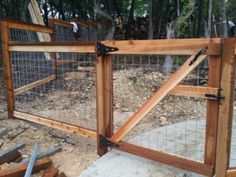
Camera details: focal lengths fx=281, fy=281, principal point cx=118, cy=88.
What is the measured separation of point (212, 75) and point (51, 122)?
8.31 feet

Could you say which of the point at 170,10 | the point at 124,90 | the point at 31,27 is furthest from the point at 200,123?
the point at 170,10

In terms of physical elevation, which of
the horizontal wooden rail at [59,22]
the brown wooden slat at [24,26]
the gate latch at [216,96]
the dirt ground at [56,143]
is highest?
the horizontal wooden rail at [59,22]

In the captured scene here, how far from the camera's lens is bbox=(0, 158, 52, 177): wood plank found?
112 inches

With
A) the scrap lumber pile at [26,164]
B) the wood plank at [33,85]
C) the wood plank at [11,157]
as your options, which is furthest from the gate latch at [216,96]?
the wood plank at [33,85]

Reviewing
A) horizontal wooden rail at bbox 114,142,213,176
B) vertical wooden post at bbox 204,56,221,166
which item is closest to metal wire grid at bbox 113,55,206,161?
horizontal wooden rail at bbox 114,142,213,176

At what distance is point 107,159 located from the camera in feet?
9.34

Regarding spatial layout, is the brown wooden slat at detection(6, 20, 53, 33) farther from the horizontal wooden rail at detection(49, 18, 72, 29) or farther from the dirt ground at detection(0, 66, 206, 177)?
the dirt ground at detection(0, 66, 206, 177)

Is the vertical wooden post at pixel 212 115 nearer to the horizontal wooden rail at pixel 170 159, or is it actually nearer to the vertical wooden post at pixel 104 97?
the horizontal wooden rail at pixel 170 159

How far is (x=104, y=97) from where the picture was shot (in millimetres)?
3033

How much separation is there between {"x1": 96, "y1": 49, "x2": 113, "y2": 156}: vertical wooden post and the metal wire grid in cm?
45

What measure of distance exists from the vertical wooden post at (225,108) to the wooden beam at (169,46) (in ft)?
0.29

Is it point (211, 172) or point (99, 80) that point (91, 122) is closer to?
point (99, 80)

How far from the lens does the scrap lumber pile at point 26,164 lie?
2.90 m

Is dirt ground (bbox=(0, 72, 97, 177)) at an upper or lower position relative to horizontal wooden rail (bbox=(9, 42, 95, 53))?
lower
